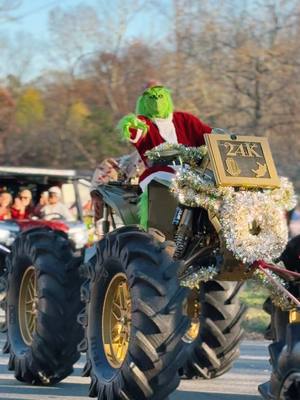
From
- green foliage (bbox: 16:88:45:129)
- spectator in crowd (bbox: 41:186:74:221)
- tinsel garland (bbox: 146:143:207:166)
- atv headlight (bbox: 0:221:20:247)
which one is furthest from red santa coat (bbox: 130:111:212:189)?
green foliage (bbox: 16:88:45:129)

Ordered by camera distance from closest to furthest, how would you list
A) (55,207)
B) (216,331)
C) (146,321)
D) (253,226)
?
(146,321)
(253,226)
(216,331)
(55,207)

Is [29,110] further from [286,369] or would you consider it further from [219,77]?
Answer: [286,369]

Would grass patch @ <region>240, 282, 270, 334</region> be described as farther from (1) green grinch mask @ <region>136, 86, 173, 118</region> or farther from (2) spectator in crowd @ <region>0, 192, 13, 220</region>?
(1) green grinch mask @ <region>136, 86, 173, 118</region>

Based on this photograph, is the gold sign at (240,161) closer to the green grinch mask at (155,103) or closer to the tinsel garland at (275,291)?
the tinsel garland at (275,291)

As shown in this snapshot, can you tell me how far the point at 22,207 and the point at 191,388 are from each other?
30.3 feet

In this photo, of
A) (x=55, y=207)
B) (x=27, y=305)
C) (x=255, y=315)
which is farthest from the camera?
(x=55, y=207)

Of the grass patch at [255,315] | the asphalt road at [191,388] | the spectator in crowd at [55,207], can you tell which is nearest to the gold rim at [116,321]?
the asphalt road at [191,388]

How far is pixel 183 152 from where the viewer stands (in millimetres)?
7484

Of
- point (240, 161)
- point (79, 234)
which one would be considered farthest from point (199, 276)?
point (79, 234)

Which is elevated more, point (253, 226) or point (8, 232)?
point (253, 226)

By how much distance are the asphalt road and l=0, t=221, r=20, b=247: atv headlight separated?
6628mm

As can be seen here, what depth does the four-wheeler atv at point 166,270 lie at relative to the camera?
662cm

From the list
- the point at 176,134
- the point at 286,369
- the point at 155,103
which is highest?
the point at 155,103

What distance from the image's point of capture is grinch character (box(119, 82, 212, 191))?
7.90 meters
